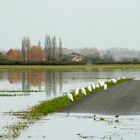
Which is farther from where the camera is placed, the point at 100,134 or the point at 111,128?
the point at 111,128

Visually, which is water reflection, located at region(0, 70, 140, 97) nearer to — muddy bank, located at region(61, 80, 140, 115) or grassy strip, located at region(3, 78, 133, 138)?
muddy bank, located at region(61, 80, 140, 115)

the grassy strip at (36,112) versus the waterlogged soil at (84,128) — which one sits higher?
the grassy strip at (36,112)

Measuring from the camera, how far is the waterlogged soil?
16203 mm

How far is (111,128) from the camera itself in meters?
18.0

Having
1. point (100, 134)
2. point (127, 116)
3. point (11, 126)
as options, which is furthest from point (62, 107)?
point (100, 134)

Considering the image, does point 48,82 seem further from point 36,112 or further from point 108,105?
point 36,112

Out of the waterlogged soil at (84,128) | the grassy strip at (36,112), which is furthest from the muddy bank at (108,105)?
the waterlogged soil at (84,128)

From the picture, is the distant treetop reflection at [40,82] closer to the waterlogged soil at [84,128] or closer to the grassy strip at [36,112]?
the grassy strip at [36,112]

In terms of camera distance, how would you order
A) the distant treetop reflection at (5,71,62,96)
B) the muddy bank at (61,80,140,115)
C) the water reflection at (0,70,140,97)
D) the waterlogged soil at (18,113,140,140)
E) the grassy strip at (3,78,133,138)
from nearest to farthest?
the waterlogged soil at (18,113,140,140)
the grassy strip at (3,78,133,138)
the muddy bank at (61,80,140,115)
the water reflection at (0,70,140,97)
the distant treetop reflection at (5,71,62,96)

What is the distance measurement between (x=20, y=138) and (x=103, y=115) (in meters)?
6.90

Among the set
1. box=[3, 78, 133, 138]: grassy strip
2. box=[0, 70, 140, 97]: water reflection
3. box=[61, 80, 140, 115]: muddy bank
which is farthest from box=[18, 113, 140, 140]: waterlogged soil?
box=[0, 70, 140, 97]: water reflection

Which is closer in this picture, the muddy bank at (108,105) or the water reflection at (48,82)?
the muddy bank at (108,105)

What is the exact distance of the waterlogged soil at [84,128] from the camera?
16203 mm

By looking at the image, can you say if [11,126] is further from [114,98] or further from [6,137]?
[114,98]
